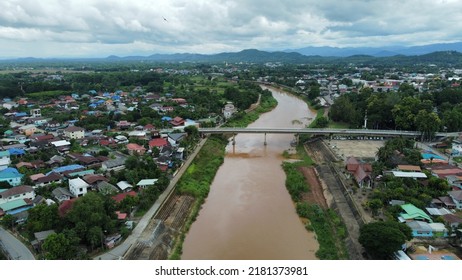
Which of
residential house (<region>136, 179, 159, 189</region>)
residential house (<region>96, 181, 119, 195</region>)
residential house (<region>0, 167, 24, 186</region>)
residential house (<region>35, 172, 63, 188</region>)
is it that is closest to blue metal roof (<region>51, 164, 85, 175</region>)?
residential house (<region>35, 172, 63, 188</region>)

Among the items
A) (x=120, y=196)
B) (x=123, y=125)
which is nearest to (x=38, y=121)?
(x=123, y=125)

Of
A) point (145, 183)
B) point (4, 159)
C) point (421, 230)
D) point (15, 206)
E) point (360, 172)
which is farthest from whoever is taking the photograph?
point (4, 159)

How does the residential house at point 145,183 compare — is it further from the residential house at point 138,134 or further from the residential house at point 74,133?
the residential house at point 74,133

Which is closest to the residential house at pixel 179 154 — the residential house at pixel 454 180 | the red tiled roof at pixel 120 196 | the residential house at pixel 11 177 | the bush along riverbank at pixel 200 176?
the bush along riverbank at pixel 200 176

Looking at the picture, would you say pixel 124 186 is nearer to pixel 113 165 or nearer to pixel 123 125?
pixel 113 165

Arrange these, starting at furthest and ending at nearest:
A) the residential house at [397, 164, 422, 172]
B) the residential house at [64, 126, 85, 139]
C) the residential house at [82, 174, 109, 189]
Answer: the residential house at [64, 126, 85, 139]
the residential house at [397, 164, 422, 172]
the residential house at [82, 174, 109, 189]

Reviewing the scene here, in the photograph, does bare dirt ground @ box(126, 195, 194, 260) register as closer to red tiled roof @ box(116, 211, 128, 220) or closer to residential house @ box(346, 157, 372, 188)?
red tiled roof @ box(116, 211, 128, 220)

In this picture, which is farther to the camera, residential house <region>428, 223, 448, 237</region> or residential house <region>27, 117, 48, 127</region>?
residential house <region>27, 117, 48, 127</region>
